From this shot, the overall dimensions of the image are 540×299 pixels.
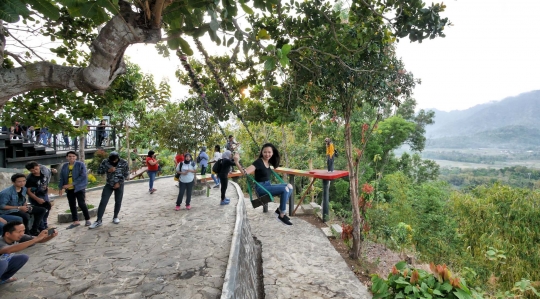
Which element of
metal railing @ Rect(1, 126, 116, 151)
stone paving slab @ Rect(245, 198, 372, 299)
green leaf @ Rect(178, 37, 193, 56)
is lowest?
stone paving slab @ Rect(245, 198, 372, 299)

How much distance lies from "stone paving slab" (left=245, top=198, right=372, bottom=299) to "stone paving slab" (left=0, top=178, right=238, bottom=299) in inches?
56.1

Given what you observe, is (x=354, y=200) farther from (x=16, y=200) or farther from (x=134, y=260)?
(x=16, y=200)

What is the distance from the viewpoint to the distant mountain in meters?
134

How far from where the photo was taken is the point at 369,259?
7711 mm

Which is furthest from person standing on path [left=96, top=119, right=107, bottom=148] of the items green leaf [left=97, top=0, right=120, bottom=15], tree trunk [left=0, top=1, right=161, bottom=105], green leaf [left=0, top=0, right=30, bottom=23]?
green leaf [left=97, top=0, right=120, bottom=15]

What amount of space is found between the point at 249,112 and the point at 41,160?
29.8ft

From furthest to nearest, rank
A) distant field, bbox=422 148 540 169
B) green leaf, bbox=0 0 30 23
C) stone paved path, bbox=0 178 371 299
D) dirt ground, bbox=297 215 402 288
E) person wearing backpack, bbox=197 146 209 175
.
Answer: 1. distant field, bbox=422 148 540 169
2. person wearing backpack, bbox=197 146 209 175
3. dirt ground, bbox=297 215 402 288
4. stone paved path, bbox=0 178 371 299
5. green leaf, bbox=0 0 30 23

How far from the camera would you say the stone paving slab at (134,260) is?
349 centimetres

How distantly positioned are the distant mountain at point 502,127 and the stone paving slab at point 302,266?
4312 inches

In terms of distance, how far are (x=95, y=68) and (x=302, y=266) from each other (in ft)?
18.8

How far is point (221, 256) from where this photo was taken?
14.6 ft

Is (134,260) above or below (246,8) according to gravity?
below

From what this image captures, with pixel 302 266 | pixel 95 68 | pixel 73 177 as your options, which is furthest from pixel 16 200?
pixel 302 266

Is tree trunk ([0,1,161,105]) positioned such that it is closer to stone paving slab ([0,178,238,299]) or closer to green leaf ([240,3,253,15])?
green leaf ([240,3,253,15])
